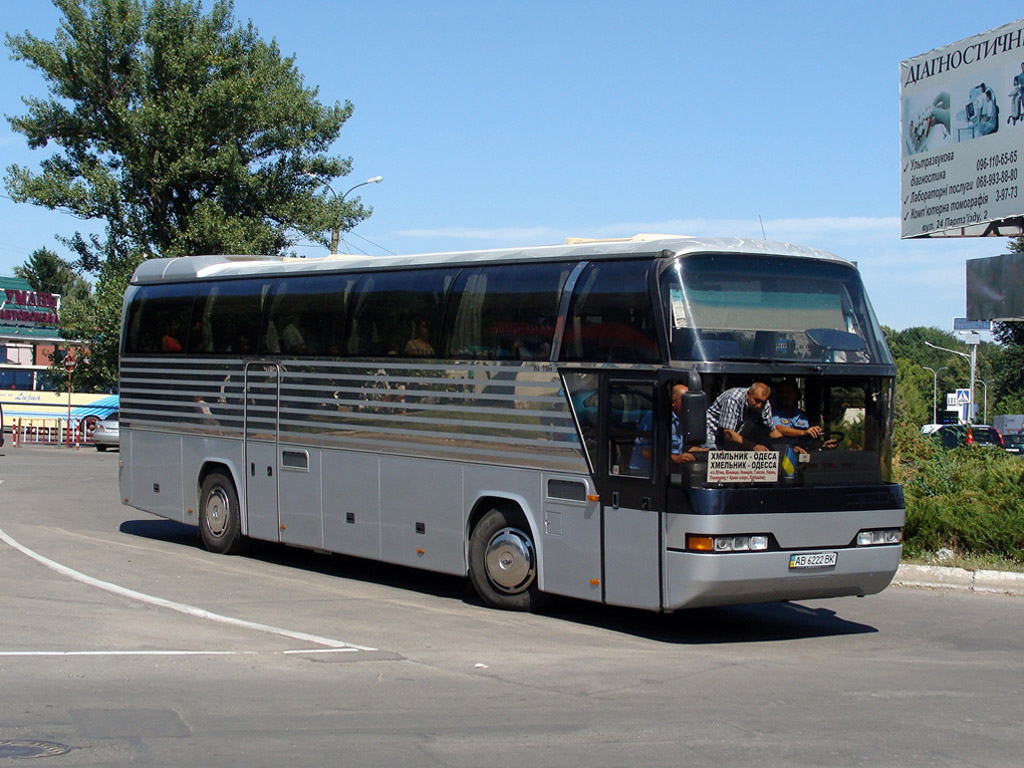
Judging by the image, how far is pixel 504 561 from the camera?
11.6m

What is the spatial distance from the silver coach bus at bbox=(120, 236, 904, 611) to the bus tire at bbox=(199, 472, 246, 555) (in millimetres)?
671

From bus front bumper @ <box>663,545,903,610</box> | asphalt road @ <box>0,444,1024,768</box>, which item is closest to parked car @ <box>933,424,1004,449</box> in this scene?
asphalt road @ <box>0,444,1024,768</box>

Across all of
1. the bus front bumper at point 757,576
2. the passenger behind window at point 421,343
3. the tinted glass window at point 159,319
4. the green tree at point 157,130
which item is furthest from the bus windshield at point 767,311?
the green tree at point 157,130

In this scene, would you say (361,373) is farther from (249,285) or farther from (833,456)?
(833,456)

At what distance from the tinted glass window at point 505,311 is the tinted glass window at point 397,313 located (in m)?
0.29

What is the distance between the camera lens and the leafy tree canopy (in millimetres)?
35906

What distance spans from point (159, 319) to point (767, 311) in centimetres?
956

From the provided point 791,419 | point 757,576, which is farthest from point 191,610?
point 791,419

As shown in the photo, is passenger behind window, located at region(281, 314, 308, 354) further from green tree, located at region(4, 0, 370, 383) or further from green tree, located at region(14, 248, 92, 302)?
green tree, located at region(14, 248, 92, 302)

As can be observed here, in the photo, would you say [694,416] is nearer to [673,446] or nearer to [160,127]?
[673,446]

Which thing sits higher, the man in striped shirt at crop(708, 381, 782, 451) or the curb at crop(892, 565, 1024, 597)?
the man in striped shirt at crop(708, 381, 782, 451)

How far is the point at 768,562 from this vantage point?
984cm

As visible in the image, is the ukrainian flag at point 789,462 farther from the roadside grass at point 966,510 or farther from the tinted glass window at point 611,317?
the roadside grass at point 966,510

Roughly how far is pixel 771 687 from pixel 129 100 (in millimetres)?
33429
